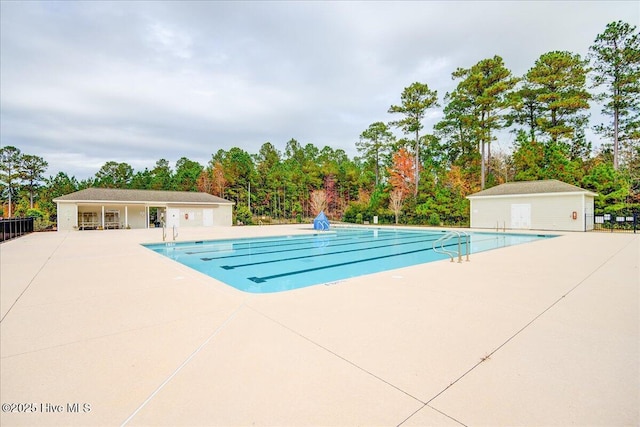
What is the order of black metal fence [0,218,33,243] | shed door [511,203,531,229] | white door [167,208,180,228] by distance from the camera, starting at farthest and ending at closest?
white door [167,208,180,228] < shed door [511,203,531,229] < black metal fence [0,218,33,243]

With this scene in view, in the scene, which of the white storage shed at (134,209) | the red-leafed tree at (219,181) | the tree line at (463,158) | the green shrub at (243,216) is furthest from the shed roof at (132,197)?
the red-leafed tree at (219,181)

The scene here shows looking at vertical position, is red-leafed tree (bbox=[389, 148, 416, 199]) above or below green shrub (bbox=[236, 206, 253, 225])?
above

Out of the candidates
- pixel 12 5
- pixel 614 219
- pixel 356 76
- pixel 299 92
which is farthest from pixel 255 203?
pixel 614 219

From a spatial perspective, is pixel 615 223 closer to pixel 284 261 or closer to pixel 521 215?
pixel 521 215

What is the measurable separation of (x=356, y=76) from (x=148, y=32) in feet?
35.8

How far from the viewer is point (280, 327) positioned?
3027 mm

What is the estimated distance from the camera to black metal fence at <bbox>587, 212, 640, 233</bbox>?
54.3 feet

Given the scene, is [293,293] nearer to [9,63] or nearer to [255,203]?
[9,63]

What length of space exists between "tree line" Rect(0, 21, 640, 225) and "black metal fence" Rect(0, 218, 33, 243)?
21.3 feet

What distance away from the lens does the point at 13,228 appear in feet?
48.2

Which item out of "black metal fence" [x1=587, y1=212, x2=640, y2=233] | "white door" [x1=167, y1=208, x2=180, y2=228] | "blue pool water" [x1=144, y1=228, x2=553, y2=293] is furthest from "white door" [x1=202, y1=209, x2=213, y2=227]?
"black metal fence" [x1=587, y1=212, x2=640, y2=233]

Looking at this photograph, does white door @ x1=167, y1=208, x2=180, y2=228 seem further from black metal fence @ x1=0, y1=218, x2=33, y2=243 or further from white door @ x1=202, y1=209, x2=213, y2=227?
black metal fence @ x1=0, y1=218, x2=33, y2=243

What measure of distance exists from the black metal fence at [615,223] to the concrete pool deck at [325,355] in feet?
56.4

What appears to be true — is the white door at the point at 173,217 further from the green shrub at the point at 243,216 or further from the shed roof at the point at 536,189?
the shed roof at the point at 536,189
